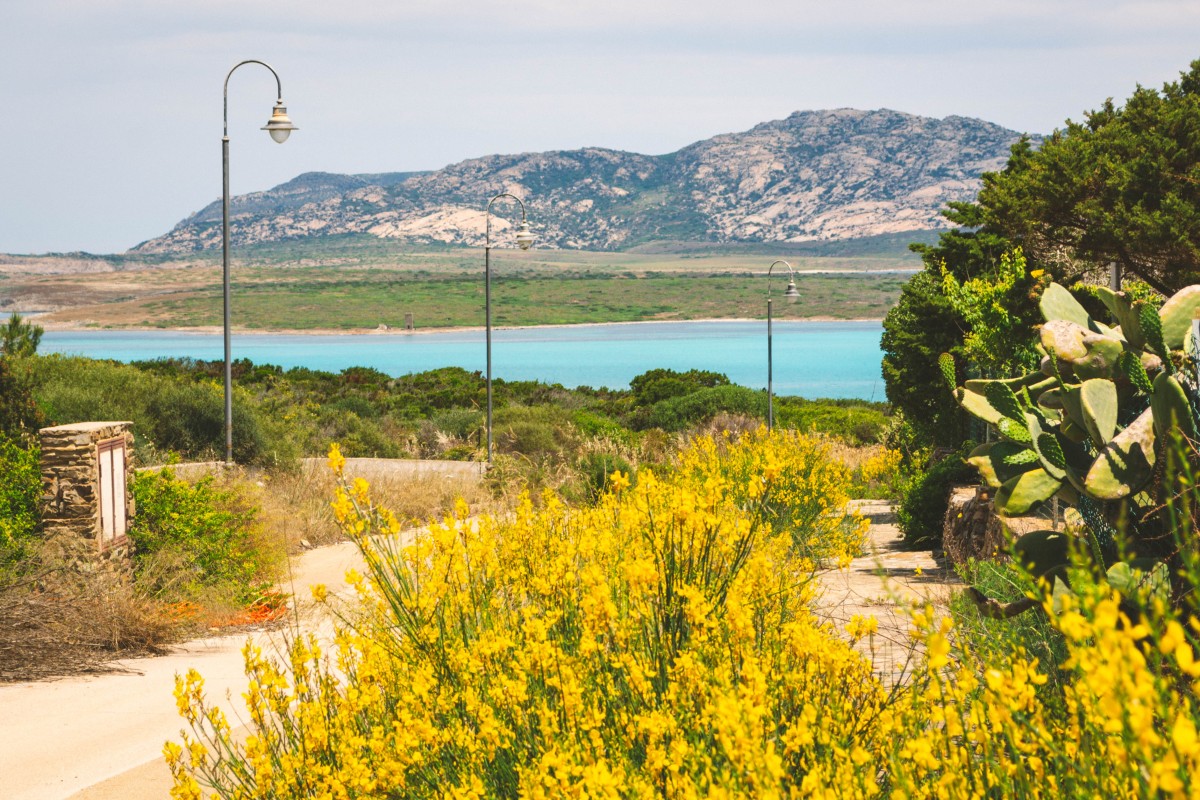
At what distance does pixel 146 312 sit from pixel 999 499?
4538 inches

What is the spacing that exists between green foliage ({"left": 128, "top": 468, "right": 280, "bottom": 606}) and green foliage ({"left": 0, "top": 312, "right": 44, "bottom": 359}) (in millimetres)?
11676

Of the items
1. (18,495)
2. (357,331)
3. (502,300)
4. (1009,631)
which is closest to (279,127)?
(18,495)

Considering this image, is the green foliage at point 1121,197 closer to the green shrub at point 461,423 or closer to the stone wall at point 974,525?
the stone wall at point 974,525

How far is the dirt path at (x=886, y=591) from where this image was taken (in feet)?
21.4

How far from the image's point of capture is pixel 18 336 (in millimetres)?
22391

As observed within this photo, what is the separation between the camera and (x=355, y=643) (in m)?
4.11

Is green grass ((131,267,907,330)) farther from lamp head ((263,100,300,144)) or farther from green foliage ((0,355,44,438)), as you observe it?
green foliage ((0,355,44,438))

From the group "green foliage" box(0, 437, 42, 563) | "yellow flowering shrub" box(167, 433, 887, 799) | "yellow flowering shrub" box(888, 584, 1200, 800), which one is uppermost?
"yellow flowering shrub" box(888, 584, 1200, 800)

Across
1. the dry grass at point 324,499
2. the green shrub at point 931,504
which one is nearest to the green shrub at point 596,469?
the dry grass at point 324,499

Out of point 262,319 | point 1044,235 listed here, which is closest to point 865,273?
point 262,319

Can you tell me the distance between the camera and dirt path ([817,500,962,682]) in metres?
6.52

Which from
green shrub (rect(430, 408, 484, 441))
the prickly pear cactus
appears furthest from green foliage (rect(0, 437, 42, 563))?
green shrub (rect(430, 408, 484, 441))

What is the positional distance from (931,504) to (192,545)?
745 cm

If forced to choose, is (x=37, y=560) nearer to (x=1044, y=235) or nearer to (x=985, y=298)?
(x=985, y=298)
